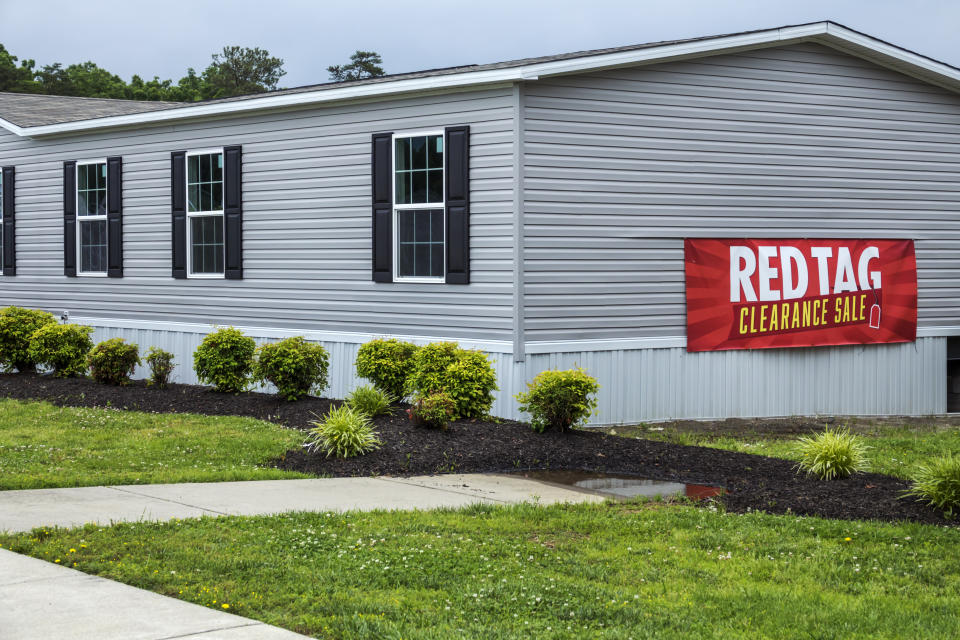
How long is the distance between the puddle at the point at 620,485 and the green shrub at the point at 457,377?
1.97 metres

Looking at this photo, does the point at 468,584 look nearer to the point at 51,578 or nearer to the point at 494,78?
the point at 51,578

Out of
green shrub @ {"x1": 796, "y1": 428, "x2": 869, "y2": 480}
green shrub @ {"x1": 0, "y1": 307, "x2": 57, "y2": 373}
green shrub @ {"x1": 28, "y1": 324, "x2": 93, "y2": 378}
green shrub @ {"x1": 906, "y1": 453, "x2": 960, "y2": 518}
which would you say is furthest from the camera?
green shrub @ {"x1": 0, "y1": 307, "x2": 57, "y2": 373}

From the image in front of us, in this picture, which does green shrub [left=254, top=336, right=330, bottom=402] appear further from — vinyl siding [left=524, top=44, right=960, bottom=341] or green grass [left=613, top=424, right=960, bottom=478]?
green grass [left=613, top=424, right=960, bottom=478]

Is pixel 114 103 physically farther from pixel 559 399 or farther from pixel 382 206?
pixel 559 399

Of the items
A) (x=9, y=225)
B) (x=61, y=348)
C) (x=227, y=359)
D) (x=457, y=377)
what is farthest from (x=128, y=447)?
(x=9, y=225)

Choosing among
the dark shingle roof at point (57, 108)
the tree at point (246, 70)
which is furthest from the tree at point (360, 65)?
the dark shingle roof at point (57, 108)

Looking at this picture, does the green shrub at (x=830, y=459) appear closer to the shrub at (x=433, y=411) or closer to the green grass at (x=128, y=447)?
the shrub at (x=433, y=411)

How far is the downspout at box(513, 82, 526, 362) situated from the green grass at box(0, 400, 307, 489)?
2.66 metres

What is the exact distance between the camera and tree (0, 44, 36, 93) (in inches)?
2015

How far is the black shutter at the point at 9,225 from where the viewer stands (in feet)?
62.9

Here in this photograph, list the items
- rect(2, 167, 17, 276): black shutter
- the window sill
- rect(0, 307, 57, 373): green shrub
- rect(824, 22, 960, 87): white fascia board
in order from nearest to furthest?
the window sill → rect(824, 22, 960, 87): white fascia board → rect(0, 307, 57, 373): green shrub → rect(2, 167, 17, 276): black shutter

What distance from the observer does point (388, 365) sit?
481 inches

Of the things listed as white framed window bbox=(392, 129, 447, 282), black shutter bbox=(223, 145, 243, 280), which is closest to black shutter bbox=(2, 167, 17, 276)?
black shutter bbox=(223, 145, 243, 280)

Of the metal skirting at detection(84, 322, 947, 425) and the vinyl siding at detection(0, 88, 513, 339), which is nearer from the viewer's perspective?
the vinyl siding at detection(0, 88, 513, 339)
